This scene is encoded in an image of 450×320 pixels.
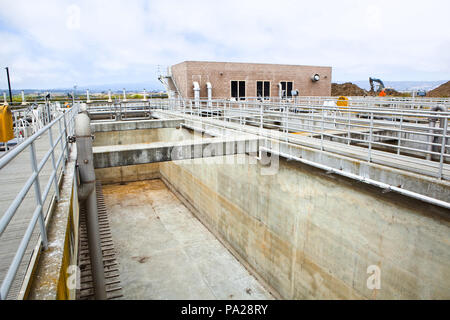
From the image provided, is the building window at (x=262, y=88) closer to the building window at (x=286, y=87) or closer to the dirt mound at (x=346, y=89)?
the building window at (x=286, y=87)

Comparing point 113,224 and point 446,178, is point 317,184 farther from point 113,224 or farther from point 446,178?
point 113,224

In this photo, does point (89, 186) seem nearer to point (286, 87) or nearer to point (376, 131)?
point (376, 131)

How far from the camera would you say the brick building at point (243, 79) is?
28.8 meters

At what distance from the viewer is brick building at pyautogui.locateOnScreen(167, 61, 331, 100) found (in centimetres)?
2880

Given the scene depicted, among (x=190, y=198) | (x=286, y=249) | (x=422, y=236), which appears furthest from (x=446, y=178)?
(x=190, y=198)

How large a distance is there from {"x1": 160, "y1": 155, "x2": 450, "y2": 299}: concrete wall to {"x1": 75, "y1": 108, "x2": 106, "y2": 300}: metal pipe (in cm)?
525

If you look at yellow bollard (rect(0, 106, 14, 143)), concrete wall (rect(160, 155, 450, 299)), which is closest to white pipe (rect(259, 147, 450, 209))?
concrete wall (rect(160, 155, 450, 299))

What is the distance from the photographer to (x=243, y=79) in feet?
101

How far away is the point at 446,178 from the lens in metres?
5.65

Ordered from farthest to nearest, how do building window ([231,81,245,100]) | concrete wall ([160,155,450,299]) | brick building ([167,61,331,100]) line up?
building window ([231,81,245,100]), brick building ([167,61,331,100]), concrete wall ([160,155,450,299])

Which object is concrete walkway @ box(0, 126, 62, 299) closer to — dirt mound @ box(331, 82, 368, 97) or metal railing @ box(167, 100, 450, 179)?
metal railing @ box(167, 100, 450, 179)

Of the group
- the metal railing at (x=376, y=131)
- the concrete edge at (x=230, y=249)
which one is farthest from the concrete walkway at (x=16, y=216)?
the concrete edge at (x=230, y=249)

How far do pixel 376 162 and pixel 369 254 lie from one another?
1.98 m

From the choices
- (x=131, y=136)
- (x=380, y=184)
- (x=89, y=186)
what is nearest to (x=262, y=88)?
(x=131, y=136)
